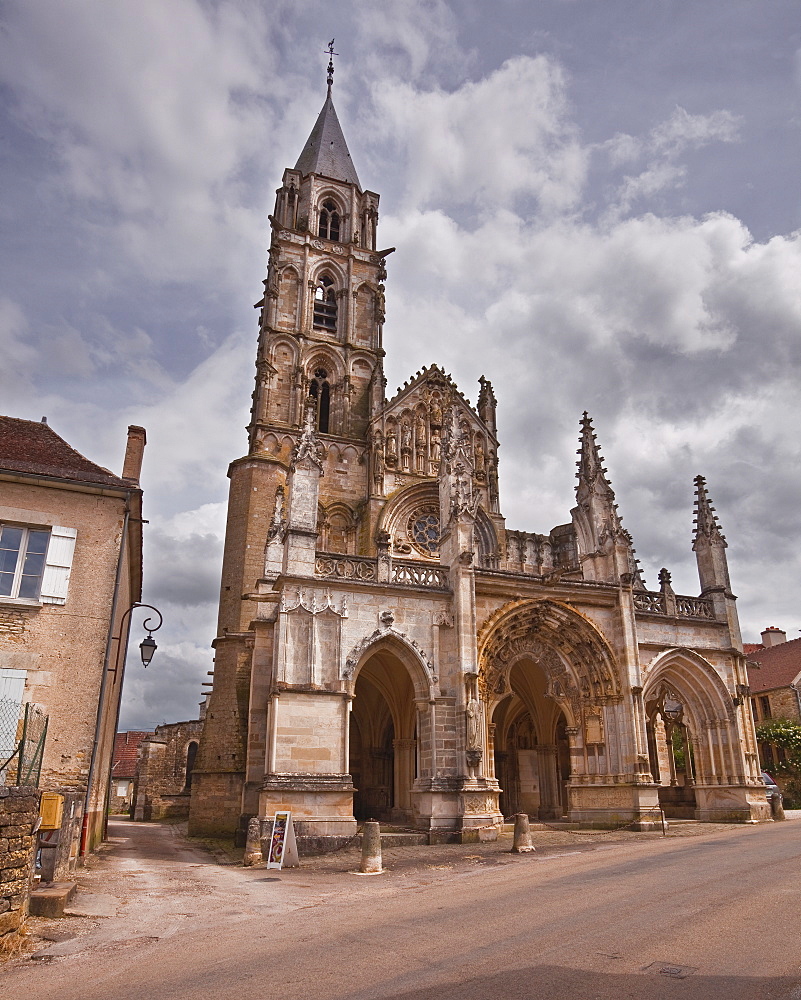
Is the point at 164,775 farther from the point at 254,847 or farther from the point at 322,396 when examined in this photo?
the point at 254,847

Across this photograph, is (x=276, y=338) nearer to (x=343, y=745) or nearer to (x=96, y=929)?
(x=343, y=745)

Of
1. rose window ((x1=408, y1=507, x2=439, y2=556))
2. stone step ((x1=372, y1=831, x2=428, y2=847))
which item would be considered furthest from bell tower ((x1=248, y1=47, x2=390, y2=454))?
stone step ((x1=372, y1=831, x2=428, y2=847))

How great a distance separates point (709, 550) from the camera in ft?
74.9

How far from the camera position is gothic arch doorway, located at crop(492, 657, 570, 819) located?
2372cm

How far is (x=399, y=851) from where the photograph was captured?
15.2 m

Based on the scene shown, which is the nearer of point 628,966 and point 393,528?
point 628,966

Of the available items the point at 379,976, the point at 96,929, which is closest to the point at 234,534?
the point at 96,929

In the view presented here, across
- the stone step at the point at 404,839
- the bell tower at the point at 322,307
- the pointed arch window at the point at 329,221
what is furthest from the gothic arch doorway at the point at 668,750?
the pointed arch window at the point at 329,221

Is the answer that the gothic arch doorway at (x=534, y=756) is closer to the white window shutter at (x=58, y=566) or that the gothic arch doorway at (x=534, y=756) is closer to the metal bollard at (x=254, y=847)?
the metal bollard at (x=254, y=847)

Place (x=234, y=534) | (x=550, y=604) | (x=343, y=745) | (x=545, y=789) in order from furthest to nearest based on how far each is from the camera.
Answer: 1. (x=234, y=534)
2. (x=545, y=789)
3. (x=550, y=604)
4. (x=343, y=745)

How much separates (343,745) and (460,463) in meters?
7.84

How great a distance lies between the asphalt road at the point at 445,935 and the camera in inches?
214

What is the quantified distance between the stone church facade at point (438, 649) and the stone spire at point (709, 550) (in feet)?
0.22

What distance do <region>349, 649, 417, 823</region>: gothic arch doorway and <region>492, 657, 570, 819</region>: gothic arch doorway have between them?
12.5 ft
